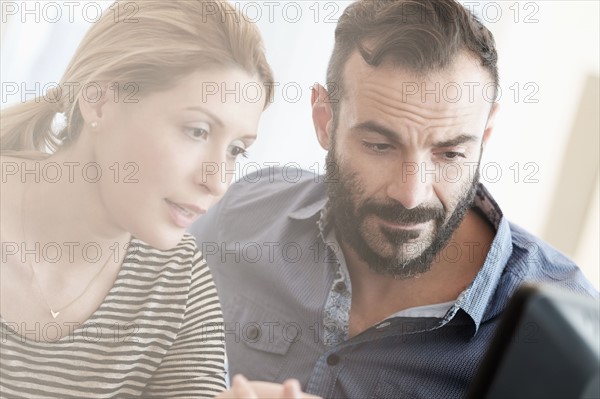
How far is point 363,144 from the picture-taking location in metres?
1.22

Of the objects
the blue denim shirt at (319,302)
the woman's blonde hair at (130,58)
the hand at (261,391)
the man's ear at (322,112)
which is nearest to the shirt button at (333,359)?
the blue denim shirt at (319,302)

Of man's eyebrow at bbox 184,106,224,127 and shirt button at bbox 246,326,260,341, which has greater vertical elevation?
man's eyebrow at bbox 184,106,224,127

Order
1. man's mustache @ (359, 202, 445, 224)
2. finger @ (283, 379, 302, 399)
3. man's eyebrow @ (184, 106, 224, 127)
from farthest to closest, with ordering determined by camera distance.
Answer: man's mustache @ (359, 202, 445, 224)
man's eyebrow @ (184, 106, 224, 127)
finger @ (283, 379, 302, 399)

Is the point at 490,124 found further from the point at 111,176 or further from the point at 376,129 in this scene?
the point at 111,176

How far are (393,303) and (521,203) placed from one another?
11.8 inches

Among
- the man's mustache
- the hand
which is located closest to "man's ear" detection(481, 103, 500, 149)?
the man's mustache

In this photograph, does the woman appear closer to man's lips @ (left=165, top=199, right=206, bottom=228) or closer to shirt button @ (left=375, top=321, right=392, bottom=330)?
man's lips @ (left=165, top=199, right=206, bottom=228)

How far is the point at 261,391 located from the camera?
1095 millimetres

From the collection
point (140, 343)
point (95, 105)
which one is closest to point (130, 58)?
point (95, 105)

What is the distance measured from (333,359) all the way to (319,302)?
0.09 metres

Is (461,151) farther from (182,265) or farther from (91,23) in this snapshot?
(91,23)

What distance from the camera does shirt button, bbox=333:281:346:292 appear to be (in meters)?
1.27

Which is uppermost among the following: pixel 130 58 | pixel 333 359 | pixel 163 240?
pixel 130 58

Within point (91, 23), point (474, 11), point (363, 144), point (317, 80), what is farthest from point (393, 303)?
point (91, 23)
